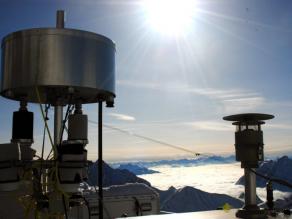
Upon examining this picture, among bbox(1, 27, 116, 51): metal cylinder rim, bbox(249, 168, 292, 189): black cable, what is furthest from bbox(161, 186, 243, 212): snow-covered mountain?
bbox(1, 27, 116, 51): metal cylinder rim

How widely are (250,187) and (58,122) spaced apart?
187 centimetres

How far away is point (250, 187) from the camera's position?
10.9ft

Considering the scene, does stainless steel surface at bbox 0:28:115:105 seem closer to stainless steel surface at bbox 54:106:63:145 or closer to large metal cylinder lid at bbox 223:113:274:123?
stainless steel surface at bbox 54:106:63:145

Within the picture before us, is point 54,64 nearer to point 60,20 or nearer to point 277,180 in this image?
point 60,20

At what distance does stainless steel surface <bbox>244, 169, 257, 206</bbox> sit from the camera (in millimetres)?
3291

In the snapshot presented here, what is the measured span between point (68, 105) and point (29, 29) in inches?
32.9

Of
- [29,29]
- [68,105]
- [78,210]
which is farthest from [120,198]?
[29,29]

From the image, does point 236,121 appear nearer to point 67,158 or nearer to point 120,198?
point 67,158

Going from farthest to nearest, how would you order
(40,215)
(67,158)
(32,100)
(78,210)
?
(78,210) → (32,100) → (40,215) → (67,158)

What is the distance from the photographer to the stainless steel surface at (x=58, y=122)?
363 centimetres

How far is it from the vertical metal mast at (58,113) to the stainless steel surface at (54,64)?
25 centimetres

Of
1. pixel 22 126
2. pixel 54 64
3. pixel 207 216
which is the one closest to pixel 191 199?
pixel 207 216

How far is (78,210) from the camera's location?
5.54 meters

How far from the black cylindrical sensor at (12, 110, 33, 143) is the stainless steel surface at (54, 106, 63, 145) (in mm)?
306
